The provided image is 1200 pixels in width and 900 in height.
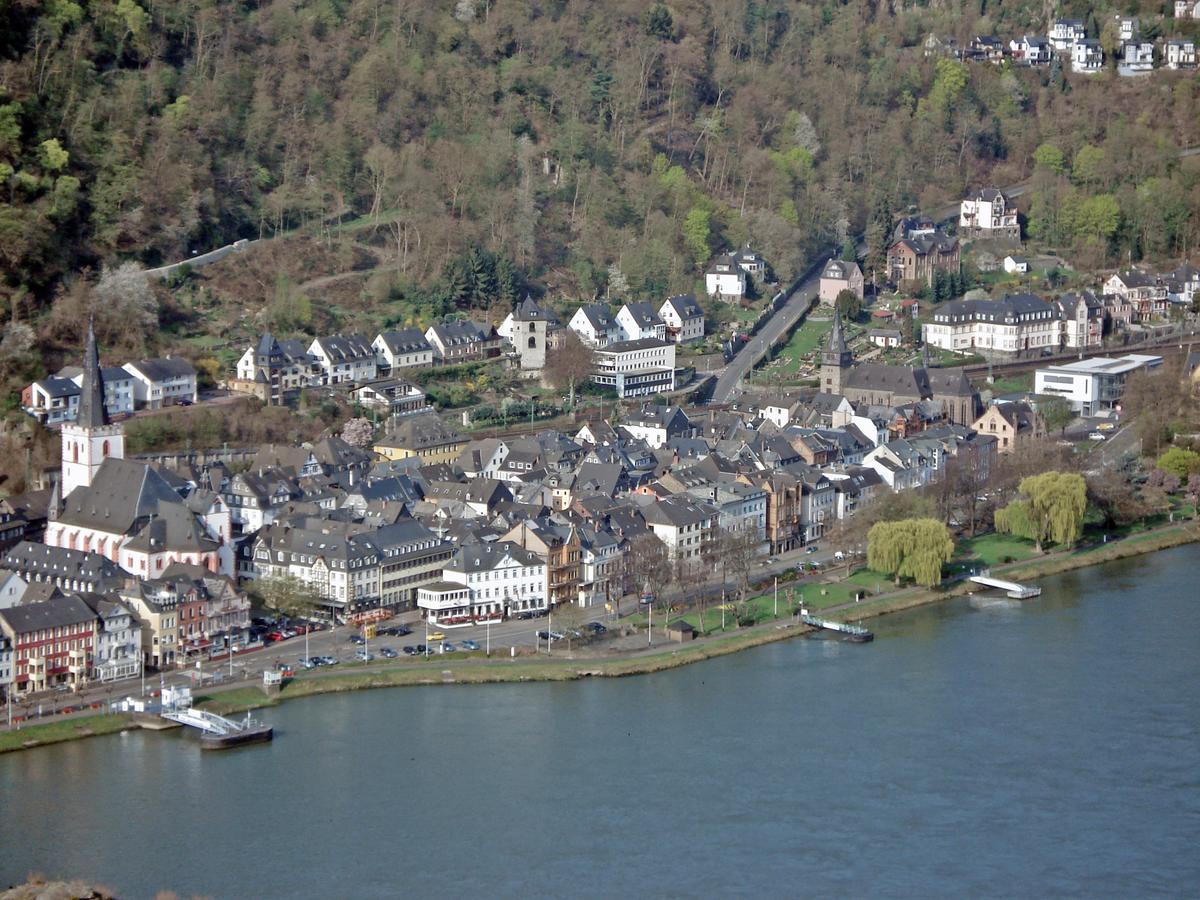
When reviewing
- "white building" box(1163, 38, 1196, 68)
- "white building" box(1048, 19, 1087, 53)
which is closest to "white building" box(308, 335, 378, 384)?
"white building" box(1048, 19, 1087, 53)

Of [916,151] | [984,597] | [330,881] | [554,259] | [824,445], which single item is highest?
A: [916,151]

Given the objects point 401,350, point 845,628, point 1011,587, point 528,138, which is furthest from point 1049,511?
point 528,138

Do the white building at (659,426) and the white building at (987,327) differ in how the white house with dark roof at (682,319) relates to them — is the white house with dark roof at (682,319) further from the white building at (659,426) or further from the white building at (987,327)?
the white building at (659,426)

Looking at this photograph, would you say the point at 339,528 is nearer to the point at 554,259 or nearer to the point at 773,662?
the point at 773,662

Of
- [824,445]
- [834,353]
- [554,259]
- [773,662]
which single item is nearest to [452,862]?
[773,662]

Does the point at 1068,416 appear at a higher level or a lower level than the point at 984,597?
higher

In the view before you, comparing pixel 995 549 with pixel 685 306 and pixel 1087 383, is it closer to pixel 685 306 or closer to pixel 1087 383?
pixel 1087 383

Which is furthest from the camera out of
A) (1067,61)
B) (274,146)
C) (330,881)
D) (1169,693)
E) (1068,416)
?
(1067,61)
